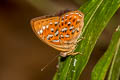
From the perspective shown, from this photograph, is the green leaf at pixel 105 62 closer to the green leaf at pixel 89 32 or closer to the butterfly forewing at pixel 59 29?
the green leaf at pixel 89 32

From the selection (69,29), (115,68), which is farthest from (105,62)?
(69,29)

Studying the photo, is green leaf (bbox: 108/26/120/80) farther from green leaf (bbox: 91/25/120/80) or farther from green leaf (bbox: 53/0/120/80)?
green leaf (bbox: 53/0/120/80)

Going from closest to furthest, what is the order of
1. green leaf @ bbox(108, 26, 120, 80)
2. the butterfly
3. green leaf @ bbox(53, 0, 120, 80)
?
green leaf @ bbox(53, 0, 120, 80)
green leaf @ bbox(108, 26, 120, 80)
the butterfly

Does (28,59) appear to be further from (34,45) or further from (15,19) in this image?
(15,19)

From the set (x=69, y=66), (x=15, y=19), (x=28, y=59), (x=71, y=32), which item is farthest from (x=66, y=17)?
(x=15, y=19)

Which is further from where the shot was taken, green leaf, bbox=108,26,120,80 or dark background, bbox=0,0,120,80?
dark background, bbox=0,0,120,80

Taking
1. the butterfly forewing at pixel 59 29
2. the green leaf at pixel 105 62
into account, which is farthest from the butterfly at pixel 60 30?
the green leaf at pixel 105 62

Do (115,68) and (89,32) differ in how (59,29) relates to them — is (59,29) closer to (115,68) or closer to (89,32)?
(89,32)

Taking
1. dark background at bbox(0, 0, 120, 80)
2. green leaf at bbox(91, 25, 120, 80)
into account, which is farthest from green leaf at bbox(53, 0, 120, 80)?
dark background at bbox(0, 0, 120, 80)
